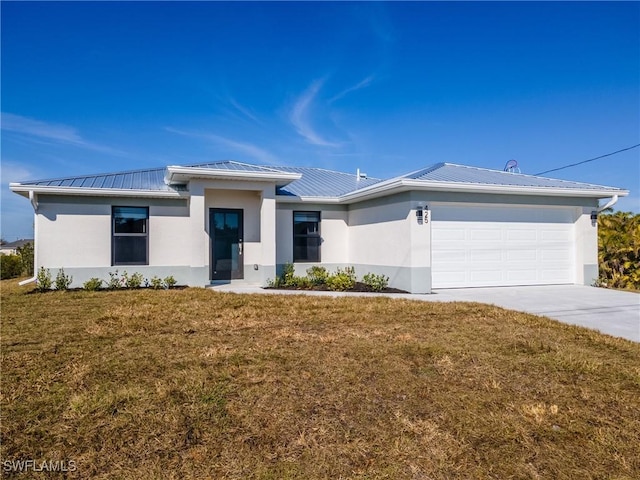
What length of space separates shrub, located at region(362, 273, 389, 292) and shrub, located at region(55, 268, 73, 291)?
28.8 ft

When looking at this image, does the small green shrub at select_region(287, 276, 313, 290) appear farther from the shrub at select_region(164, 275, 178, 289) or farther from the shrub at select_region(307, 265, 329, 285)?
the shrub at select_region(164, 275, 178, 289)

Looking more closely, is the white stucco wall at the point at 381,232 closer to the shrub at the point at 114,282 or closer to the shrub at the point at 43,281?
the shrub at the point at 114,282

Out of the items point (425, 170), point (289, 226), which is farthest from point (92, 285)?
point (425, 170)

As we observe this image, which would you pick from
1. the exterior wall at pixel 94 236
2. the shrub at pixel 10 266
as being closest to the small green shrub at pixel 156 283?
the exterior wall at pixel 94 236

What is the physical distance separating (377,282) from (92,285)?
8.21 meters

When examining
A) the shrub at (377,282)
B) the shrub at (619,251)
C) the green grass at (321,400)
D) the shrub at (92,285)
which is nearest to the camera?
the green grass at (321,400)

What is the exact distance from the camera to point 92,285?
11586 mm

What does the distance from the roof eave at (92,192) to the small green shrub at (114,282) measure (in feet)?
7.71

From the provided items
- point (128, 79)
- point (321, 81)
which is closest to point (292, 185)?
point (321, 81)

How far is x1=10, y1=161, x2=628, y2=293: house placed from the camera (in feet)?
37.7

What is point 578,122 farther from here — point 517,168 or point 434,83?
point 434,83

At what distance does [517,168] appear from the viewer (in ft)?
54.9

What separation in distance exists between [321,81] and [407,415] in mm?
14177

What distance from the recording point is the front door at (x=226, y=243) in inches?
522
